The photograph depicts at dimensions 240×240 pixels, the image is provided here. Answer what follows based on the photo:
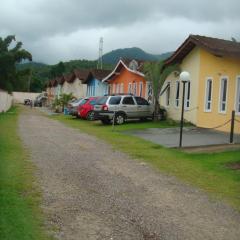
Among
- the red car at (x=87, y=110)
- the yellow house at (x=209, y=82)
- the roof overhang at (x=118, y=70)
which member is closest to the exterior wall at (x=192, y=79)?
the yellow house at (x=209, y=82)

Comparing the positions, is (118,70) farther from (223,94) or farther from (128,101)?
(223,94)

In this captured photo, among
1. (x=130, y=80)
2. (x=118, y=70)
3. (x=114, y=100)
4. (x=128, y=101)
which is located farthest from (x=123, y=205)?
(x=118, y=70)

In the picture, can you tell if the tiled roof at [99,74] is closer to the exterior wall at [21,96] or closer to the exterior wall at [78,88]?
the exterior wall at [78,88]

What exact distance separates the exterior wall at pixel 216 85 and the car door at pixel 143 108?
484cm

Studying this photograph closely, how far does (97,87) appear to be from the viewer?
49.4 metres

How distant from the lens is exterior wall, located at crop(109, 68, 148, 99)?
36362mm

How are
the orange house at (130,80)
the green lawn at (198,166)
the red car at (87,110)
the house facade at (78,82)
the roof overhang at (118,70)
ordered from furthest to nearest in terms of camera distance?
the house facade at (78,82)
the roof overhang at (118,70)
the orange house at (130,80)
the red car at (87,110)
the green lawn at (198,166)

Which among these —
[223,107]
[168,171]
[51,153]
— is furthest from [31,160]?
[223,107]

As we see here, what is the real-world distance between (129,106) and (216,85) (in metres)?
6.61

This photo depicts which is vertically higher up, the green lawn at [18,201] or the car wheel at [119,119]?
the car wheel at [119,119]

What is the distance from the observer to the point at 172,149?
16.5 meters

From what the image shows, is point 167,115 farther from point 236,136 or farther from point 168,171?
point 168,171

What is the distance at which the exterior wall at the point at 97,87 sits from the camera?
48.0 meters

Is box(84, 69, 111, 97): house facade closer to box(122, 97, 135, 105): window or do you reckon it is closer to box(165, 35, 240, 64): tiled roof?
box(122, 97, 135, 105): window
